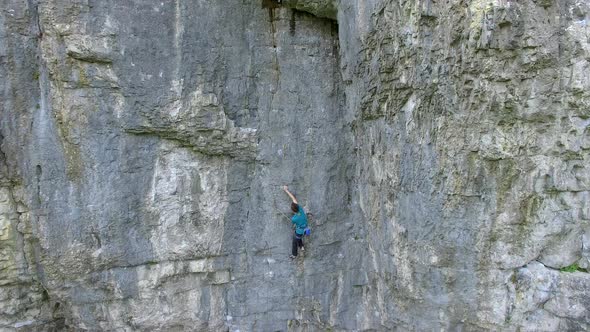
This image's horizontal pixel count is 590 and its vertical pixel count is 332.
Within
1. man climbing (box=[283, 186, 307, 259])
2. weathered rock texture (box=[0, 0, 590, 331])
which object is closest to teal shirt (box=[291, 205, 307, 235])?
man climbing (box=[283, 186, 307, 259])

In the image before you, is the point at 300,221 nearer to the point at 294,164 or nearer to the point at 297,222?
the point at 297,222

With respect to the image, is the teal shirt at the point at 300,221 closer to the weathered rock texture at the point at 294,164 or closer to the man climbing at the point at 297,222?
the man climbing at the point at 297,222

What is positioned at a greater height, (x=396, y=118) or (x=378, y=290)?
(x=396, y=118)

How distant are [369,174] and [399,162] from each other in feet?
3.41

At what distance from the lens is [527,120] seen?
17.4ft

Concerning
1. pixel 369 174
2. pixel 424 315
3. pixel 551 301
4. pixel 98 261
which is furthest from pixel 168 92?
pixel 551 301

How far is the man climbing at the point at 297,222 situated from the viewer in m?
7.91

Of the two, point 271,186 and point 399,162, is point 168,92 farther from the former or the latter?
point 399,162

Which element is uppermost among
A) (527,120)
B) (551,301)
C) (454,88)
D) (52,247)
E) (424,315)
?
(454,88)

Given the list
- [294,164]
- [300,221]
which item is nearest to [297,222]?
[300,221]

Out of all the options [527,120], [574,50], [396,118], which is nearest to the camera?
[574,50]

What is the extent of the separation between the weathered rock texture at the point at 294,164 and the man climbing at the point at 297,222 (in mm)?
326

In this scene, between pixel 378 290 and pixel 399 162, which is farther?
pixel 378 290

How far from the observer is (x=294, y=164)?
26.7 feet
